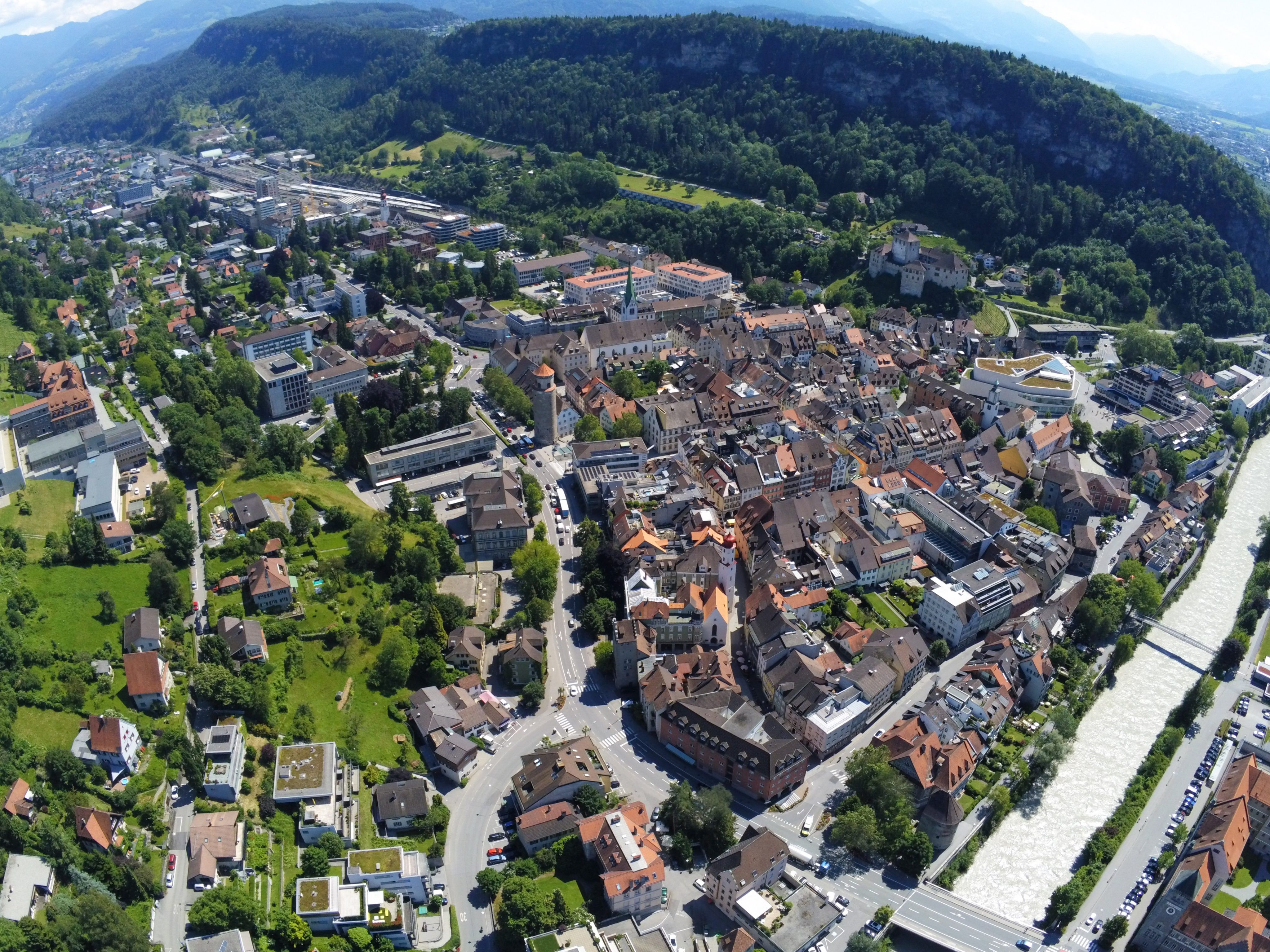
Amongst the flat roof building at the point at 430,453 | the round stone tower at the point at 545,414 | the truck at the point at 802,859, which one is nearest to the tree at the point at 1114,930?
the truck at the point at 802,859

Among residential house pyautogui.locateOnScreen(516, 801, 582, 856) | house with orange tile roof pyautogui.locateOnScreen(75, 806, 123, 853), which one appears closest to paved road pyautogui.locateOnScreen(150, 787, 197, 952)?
house with orange tile roof pyautogui.locateOnScreen(75, 806, 123, 853)

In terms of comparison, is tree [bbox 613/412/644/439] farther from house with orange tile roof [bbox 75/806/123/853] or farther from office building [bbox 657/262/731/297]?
house with orange tile roof [bbox 75/806/123/853]

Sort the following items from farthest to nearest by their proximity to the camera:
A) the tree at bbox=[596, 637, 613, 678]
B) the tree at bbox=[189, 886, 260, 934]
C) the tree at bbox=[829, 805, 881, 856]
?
the tree at bbox=[596, 637, 613, 678] < the tree at bbox=[829, 805, 881, 856] < the tree at bbox=[189, 886, 260, 934]

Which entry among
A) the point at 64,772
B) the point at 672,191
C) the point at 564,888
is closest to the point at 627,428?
the point at 564,888

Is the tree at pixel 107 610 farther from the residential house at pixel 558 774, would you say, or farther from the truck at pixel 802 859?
the truck at pixel 802 859

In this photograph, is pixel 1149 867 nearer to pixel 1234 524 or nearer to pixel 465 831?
pixel 465 831

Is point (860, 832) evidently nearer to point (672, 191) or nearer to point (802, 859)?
point (802, 859)
